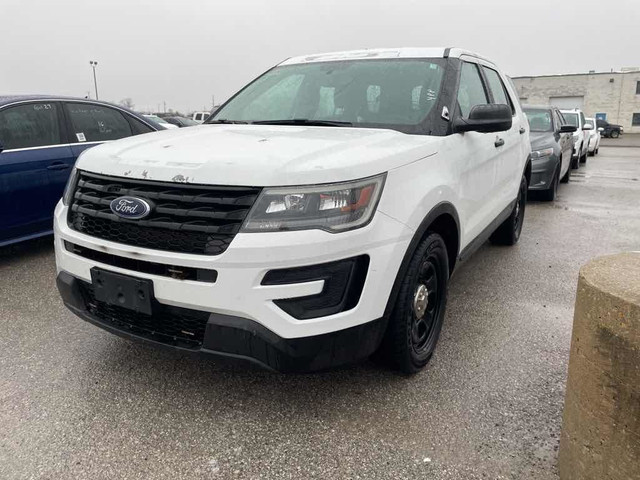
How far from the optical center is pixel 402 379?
2.75 meters

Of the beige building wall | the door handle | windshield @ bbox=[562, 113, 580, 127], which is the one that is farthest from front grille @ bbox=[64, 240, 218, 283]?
the beige building wall

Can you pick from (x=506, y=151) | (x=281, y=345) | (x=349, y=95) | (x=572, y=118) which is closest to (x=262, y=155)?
(x=281, y=345)

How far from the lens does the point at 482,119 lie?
296 centimetres

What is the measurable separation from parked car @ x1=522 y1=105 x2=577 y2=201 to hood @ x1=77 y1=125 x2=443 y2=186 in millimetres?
5980

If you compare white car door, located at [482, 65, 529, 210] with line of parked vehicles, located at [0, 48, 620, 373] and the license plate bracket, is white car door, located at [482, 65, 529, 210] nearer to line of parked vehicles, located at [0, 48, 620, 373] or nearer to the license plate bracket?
line of parked vehicles, located at [0, 48, 620, 373]

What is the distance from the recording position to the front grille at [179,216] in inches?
81.3

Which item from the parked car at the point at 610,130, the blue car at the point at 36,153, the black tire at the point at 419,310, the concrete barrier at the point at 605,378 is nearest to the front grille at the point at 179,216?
the black tire at the point at 419,310

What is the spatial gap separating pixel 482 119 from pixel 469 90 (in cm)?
A: 69

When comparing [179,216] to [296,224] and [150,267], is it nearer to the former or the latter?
[150,267]

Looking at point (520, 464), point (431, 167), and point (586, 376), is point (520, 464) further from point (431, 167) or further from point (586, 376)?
point (431, 167)

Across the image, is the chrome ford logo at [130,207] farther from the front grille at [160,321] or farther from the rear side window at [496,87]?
the rear side window at [496,87]

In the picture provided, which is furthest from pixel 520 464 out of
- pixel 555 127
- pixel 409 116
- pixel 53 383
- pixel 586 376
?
pixel 555 127

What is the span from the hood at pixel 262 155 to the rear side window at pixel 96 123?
287cm

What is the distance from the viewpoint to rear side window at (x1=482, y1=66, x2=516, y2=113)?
419cm
